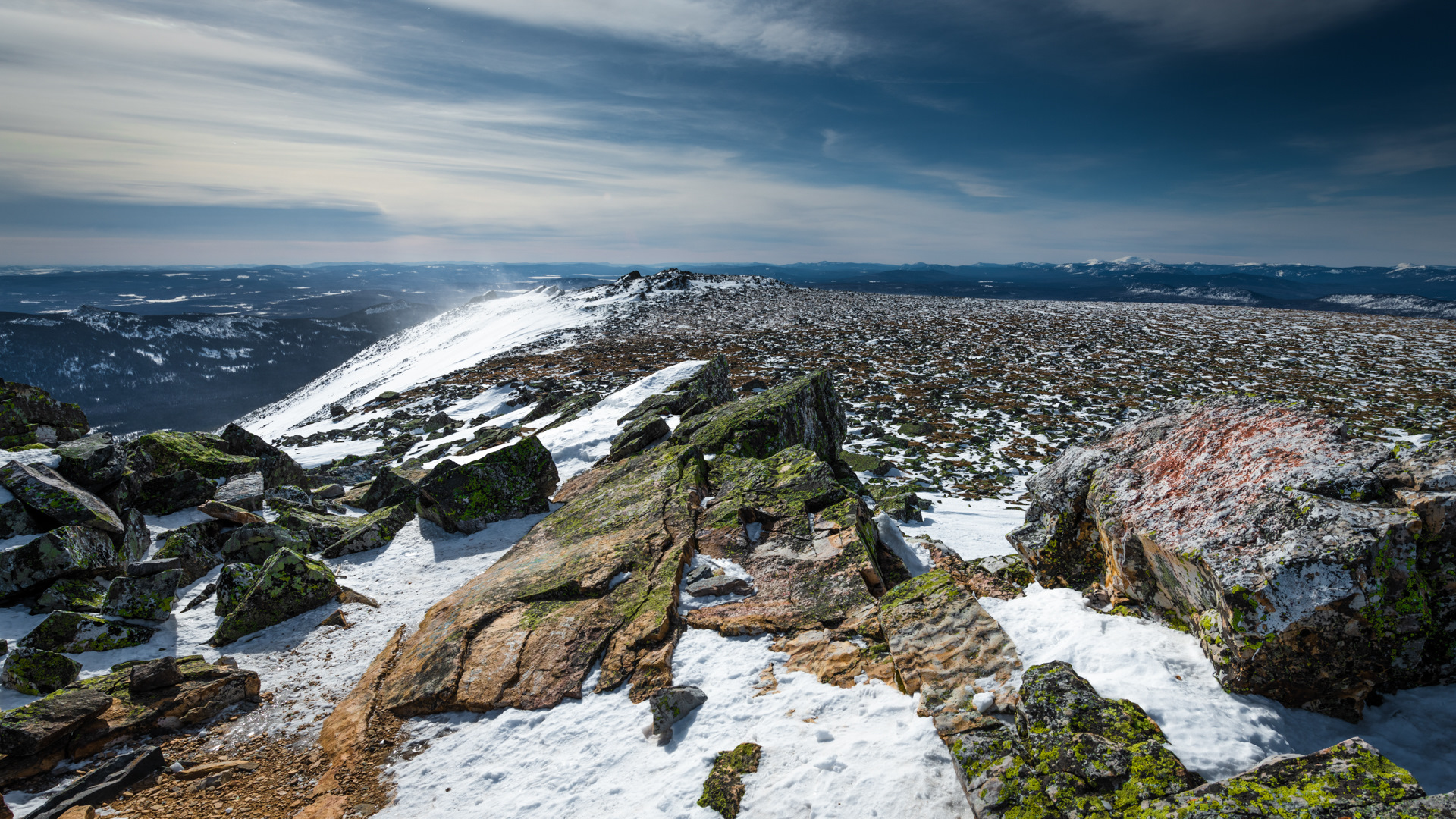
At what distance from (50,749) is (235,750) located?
1.55 metres

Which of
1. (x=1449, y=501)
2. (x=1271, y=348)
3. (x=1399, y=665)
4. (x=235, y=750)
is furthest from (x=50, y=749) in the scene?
(x=1271, y=348)

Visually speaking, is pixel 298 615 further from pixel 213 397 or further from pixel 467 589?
pixel 213 397

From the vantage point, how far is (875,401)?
981 inches

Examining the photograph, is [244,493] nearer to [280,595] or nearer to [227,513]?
[227,513]

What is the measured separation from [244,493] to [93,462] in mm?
2397

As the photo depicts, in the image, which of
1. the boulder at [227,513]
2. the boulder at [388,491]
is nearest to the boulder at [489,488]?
the boulder at [388,491]

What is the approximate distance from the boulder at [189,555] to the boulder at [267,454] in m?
5.14

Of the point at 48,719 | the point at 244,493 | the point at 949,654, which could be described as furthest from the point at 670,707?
the point at 244,493

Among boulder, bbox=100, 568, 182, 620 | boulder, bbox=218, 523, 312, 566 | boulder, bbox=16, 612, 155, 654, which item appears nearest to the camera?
boulder, bbox=16, 612, 155, 654

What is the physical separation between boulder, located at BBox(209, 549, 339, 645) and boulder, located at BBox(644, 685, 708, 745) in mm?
6561

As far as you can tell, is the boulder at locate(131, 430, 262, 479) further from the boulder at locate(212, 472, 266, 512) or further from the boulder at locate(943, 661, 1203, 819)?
the boulder at locate(943, 661, 1203, 819)

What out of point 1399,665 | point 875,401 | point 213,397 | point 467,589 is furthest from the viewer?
point 213,397

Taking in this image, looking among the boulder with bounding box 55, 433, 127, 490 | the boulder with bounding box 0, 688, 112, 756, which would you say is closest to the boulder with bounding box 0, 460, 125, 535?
the boulder with bounding box 55, 433, 127, 490

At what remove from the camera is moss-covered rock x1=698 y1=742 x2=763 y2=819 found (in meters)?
4.88
